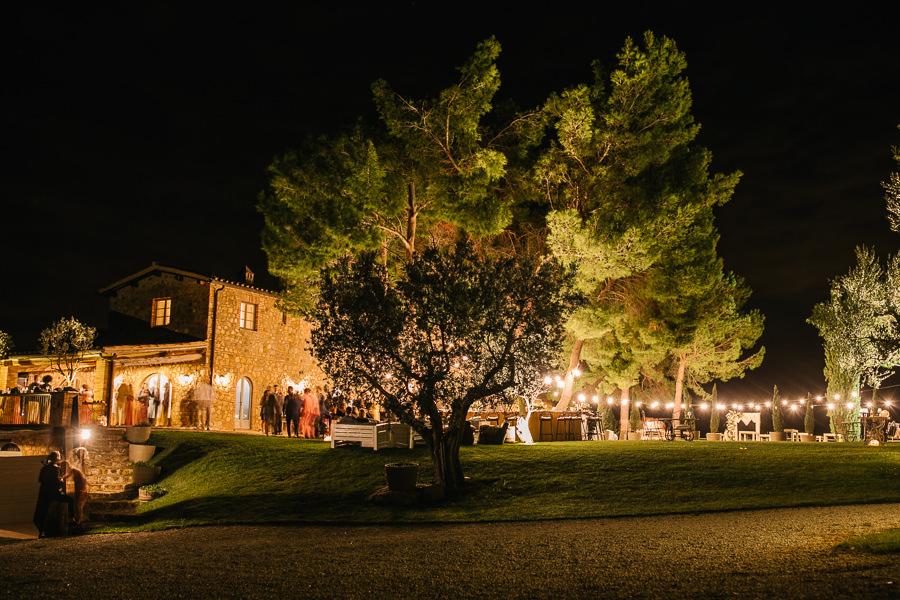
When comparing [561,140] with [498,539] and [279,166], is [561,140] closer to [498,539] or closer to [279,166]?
[279,166]

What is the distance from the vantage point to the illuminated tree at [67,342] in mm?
26938

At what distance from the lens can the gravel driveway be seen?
604cm

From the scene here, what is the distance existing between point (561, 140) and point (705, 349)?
14.2 meters

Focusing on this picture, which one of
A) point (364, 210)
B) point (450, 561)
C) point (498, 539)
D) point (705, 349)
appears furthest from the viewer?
point (705, 349)

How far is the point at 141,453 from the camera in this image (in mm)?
17844

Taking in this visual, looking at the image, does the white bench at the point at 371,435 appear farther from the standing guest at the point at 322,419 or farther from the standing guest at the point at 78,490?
the standing guest at the point at 78,490

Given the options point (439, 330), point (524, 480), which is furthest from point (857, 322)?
point (439, 330)

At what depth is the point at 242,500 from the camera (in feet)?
42.8

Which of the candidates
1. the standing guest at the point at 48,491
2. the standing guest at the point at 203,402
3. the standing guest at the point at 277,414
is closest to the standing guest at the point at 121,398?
the standing guest at the point at 203,402

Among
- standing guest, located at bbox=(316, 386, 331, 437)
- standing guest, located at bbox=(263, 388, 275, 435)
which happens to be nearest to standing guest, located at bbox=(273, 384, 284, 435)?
standing guest, located at bbox=(263, 388, 275, 435)

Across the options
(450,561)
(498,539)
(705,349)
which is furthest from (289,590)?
(705,349)

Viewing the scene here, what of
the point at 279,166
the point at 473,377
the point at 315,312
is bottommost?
the point at 473,377

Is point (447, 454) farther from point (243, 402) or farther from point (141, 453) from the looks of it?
point (243, 402)

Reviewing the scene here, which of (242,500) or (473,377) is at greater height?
(473,377)
